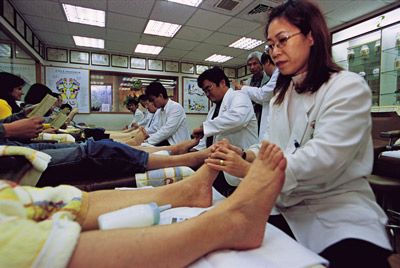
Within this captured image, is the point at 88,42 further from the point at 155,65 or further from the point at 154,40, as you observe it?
the point at 155,65

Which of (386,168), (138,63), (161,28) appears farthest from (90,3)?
(386,168)

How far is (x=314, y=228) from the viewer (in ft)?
2.34

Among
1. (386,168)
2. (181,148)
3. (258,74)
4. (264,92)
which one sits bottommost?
(386,168)

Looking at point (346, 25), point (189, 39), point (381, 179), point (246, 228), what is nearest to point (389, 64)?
point (346, 25)

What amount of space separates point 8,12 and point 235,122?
147 inches

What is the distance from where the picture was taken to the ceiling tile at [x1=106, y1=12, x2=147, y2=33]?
12.8 feet

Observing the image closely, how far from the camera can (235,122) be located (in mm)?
1935

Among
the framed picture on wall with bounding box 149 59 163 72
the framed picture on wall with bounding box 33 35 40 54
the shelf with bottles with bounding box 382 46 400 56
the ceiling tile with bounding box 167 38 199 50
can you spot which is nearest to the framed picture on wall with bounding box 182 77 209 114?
the framed picture on wall with bounding box 149 59 163 72

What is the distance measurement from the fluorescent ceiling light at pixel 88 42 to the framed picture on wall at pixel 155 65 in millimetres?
1299

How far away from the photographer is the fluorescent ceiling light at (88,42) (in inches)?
192

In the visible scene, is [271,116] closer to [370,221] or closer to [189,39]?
[370,221]

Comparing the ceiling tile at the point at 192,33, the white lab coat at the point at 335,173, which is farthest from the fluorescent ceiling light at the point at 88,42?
the white lab coat at the point at 335,173

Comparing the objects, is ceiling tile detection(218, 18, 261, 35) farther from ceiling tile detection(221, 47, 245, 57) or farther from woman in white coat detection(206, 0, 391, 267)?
woman in white coat detection(206, 0, 391, 267)

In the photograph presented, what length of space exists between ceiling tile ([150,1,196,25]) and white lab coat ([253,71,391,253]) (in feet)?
11.0
